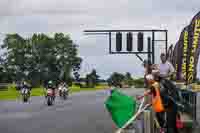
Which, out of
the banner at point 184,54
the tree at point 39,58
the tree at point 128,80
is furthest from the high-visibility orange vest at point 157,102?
the tree at point 128,80

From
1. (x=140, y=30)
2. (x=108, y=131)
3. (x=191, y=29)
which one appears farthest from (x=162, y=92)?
(x=140, y=30)

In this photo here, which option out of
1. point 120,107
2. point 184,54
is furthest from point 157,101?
point 184,54

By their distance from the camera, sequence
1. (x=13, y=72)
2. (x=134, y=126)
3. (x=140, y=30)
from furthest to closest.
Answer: (x=13, y=72), (x=140, y=30), (x=134, y=126)

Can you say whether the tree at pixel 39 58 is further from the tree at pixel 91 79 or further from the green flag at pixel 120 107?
the green flag at pixel 120 107

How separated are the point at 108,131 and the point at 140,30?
1885 cm

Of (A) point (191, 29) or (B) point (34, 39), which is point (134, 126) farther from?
Answer: (B) point (34, 39)

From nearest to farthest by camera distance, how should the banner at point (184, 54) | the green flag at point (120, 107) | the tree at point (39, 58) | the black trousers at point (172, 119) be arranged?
the black trousers at point (172, 119)
the green flag at point (120, 107)
the banner at point (184, 54)
the tree at point (39, 58)

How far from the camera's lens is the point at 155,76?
44.8 ft

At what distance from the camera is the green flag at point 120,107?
45.1ft

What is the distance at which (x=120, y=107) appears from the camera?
1391cm

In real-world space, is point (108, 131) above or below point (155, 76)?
below

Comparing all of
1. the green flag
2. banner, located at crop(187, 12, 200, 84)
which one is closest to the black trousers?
the green flag

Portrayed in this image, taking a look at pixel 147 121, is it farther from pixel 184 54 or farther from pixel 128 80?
pixel 128 80

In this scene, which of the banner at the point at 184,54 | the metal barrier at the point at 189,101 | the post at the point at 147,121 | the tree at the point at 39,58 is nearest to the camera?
the post at the point at 147,121
